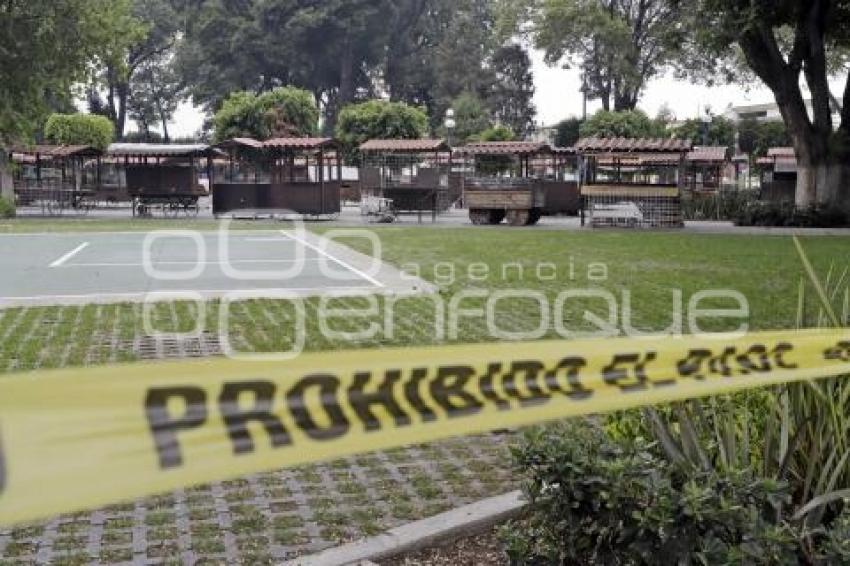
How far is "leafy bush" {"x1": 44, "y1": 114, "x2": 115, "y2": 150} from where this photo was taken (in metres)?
41.1

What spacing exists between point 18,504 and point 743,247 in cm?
1859

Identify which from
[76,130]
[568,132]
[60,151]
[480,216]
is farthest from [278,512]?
[568,132]

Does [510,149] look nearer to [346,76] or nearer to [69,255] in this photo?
[69,255]

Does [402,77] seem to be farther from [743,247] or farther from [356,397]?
[356,397]

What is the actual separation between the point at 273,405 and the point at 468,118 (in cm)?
6115

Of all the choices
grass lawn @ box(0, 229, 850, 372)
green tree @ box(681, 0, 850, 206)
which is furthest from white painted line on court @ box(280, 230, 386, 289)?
green tree @ box(681, 0, 850, 206)

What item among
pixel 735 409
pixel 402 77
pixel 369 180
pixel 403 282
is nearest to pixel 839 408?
pixel 735 409

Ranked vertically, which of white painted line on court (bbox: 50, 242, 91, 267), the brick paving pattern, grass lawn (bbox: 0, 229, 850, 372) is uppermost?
white painted line on court (bbox: 50, 242, 91, 267)

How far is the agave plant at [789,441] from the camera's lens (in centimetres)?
319

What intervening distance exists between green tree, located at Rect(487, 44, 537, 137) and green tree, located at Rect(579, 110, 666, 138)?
87.8ft

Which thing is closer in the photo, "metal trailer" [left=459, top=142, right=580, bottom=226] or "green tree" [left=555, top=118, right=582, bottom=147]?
"metal trailer" [left=459, top=142, right=580, bottom=226]

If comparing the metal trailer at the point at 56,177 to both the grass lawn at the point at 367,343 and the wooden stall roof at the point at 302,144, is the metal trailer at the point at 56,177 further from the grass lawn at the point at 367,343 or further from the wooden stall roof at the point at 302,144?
the grass lawn at the point at 367,343

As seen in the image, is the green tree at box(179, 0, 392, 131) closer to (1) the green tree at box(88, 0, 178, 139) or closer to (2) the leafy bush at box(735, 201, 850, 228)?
(1) the green tree at box(88, 0, 178, 139)

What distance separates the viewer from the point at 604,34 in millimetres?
47969
